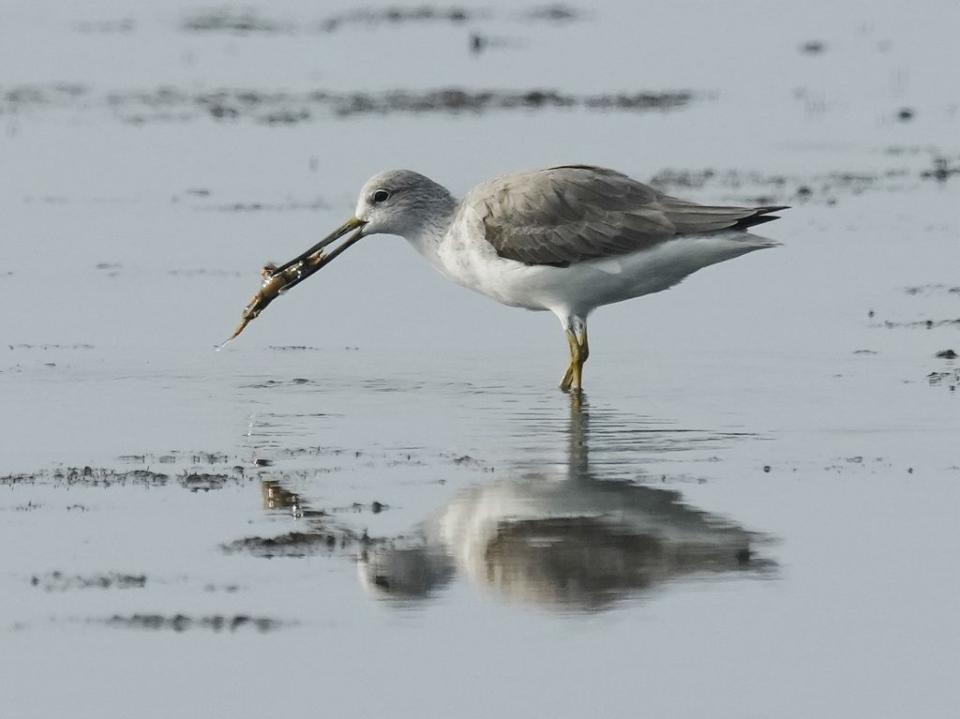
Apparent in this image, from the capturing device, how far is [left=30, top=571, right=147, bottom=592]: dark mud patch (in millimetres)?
10633

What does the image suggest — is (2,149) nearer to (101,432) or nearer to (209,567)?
(101,432)

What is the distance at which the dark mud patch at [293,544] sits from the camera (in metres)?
11.2

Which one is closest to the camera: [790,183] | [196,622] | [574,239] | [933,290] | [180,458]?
[196,622]

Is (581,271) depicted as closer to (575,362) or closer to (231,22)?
(575,362)

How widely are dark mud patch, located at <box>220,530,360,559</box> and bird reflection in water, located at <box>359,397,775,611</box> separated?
0.25 m

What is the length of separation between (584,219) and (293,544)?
540 cm

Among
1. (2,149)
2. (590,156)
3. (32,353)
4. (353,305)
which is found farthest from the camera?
(2,149)

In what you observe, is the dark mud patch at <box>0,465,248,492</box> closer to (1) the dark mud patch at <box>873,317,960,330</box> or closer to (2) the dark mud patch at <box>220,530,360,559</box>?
(2) the dark mud patch at <box>220,530,360,559</box>

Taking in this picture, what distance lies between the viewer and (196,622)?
32.9 ft

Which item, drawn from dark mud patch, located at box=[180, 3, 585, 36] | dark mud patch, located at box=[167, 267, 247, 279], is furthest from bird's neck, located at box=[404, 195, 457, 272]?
dark mud patch, located at box=[180, 3, 585, 36]

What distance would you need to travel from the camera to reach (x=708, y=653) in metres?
9.58

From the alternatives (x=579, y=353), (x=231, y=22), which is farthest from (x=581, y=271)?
(x=231, y=22)

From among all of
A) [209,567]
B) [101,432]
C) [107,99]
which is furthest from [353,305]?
[107,99]

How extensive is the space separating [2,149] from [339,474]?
60.8 feet
